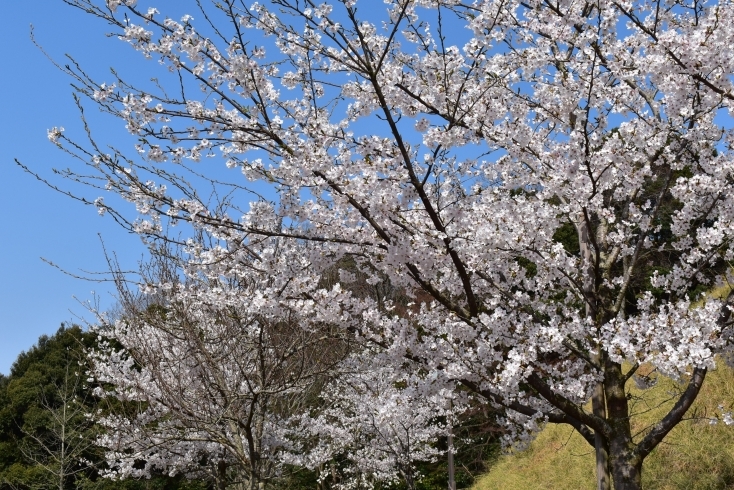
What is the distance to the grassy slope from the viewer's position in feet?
22.9

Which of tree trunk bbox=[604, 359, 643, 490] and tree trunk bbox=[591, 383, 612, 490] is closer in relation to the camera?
tree trunk bbox=[604, 359, 643, 490]

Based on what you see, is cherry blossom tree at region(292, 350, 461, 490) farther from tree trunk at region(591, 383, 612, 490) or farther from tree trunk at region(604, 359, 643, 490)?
tree trunk at region(604, 359, 643, 490)

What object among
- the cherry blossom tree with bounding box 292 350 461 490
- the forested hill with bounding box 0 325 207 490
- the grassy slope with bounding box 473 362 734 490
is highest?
the forested hill with bounding box 0 325 207 490

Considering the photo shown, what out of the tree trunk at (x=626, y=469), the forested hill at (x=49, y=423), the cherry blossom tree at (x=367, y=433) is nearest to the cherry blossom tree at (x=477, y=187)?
the tree trunk at (x=626, y=469)

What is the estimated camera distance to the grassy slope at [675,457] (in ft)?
22.9

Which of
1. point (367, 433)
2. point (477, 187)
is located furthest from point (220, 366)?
point (367, 433)

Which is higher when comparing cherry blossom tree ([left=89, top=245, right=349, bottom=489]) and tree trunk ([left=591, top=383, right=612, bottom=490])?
cherry blossom tree ([left=89, top=245, right=349, bottom=489])

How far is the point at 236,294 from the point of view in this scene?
4.68m

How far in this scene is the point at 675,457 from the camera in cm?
761

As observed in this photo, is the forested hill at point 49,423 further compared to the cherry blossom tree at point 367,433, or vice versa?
the forested hill at point 49,423

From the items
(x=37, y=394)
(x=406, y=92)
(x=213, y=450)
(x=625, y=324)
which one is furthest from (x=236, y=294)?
(x=37, y=394)

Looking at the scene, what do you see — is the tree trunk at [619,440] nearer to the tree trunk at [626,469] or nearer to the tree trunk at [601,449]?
the tree trunk at [626,469]

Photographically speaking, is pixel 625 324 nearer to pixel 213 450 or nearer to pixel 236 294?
pixel 236 294

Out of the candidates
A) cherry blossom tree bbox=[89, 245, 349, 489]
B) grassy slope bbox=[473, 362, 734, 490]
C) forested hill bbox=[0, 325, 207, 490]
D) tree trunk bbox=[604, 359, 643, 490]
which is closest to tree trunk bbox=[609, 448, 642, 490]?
tree trunk bbox=[604, 359, 643, 490]
